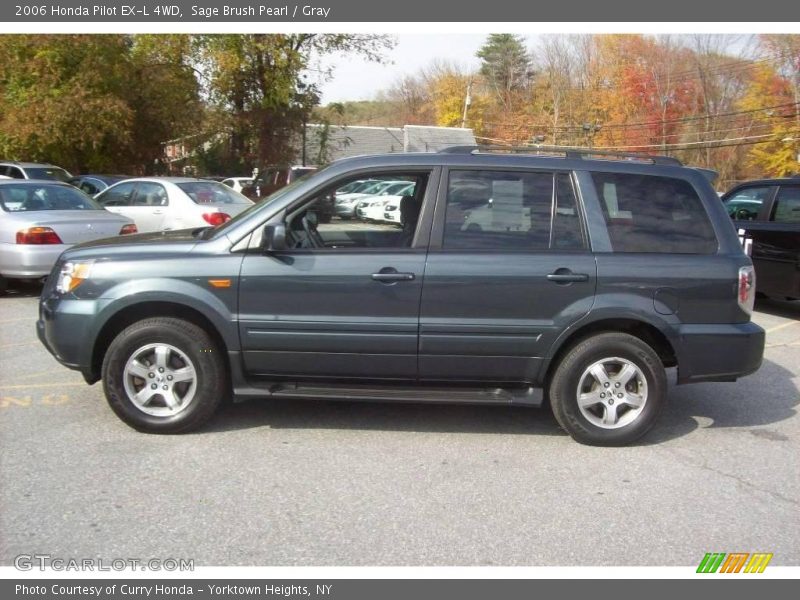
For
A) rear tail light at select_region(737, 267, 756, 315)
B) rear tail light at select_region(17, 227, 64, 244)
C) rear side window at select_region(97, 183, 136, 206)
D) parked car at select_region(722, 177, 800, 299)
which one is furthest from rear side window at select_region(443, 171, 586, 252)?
rear side window at select_region(97, 183, 136, 206)

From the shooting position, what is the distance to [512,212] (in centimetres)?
476

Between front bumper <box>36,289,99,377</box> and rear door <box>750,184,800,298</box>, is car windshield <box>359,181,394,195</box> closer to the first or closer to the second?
front bumper <box>36,289,99,377</box>

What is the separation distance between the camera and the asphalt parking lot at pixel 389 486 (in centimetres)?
346

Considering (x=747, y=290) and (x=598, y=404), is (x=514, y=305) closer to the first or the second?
(x=598, y=404)

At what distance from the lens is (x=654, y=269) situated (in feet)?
15.3

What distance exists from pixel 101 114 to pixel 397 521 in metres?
23.5

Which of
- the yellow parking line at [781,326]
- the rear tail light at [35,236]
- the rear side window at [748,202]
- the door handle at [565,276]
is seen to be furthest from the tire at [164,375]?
the rear side window at [748,202]

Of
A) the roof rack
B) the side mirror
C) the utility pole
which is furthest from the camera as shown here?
the utility pole

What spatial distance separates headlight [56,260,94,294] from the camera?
4.72m

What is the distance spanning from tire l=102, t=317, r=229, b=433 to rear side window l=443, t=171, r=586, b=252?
1.77 metres

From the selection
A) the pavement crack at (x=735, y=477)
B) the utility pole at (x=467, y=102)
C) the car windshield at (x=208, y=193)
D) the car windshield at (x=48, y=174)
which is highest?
the utility pole at (x=467, y=102)

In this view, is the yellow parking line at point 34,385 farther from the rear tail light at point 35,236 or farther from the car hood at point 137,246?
the rear tail light at point 35,236

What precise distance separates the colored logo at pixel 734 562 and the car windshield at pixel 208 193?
10.3 metres

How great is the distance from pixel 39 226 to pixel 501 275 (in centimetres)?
673
